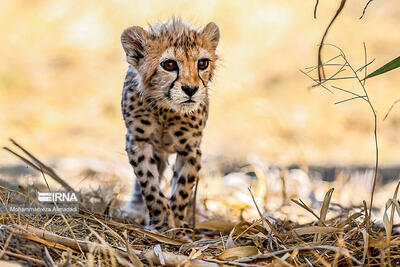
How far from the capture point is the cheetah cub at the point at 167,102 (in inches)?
126

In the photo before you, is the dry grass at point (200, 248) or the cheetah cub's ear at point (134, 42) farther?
the cheetah cub's ear at point (134, 42)

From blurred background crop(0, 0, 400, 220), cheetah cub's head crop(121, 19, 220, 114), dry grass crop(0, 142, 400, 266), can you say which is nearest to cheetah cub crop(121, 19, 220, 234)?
cheetah cub's head crop(121, 19, 220, 114)

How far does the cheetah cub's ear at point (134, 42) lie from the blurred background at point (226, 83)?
244 centimetres

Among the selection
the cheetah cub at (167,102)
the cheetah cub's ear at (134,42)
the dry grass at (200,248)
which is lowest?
the dry grass at (200,248)

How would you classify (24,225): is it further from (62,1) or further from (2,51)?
(62,1)

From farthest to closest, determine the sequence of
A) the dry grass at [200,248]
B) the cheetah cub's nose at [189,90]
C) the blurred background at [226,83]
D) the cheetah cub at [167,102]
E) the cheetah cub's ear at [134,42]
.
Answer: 1. the blurred background at [226,83]
2. the cheetah cub's ear at [134,42]
3. the cheetah cub at [167,102]
4. the cheetah cub's nose at [189,90]
5. the dry grass at [200,248]

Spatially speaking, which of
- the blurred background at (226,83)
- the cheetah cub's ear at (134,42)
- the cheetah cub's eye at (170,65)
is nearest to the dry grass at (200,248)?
the cheetah cub's eye at (170,65)

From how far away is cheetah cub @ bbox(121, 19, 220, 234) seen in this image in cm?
321

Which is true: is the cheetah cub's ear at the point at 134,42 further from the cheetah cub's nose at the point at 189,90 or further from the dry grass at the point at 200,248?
the dry grass at the point at 200,248

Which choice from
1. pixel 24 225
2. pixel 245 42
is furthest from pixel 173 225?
pixel 245 42

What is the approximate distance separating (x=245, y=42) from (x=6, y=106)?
4403mm

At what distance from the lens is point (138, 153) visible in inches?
141

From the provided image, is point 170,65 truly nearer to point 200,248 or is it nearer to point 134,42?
point 134,42

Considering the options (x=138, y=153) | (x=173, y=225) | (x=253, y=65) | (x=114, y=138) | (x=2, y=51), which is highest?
(x=2, y=51)
